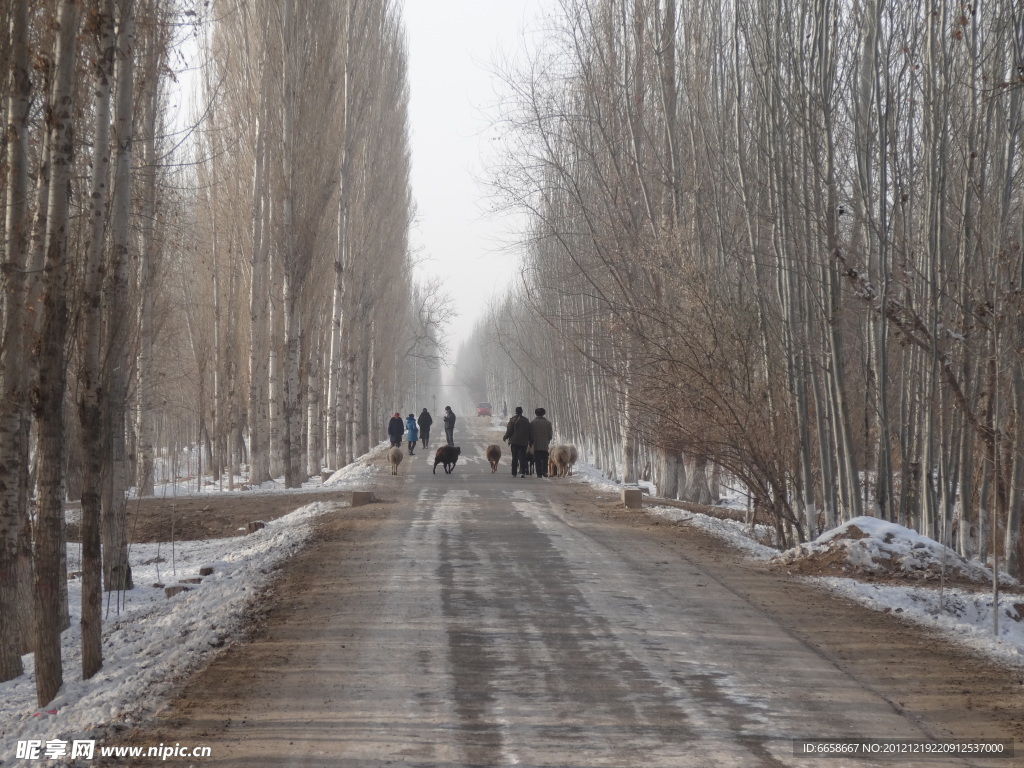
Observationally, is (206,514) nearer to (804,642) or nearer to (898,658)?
(804,642)

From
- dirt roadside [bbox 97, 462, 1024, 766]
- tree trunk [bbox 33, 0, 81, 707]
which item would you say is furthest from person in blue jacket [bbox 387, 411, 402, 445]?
tree trunk [bbox 33, 0, 81, 707]

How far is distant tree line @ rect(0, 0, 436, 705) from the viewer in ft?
25.9

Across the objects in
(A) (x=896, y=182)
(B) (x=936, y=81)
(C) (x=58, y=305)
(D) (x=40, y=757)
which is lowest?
(D) (x=40, y=757)

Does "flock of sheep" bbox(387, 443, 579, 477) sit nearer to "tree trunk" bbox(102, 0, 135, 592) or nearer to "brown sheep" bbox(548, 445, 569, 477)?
"brown sheep" bbox(548, 445, 569, 477)

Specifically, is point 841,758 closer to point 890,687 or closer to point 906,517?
point 890,687

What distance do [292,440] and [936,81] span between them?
15.8m

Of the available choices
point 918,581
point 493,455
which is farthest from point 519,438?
point 918,581

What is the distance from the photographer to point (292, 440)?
2314 cm

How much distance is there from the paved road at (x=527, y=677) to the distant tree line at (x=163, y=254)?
2.56 m

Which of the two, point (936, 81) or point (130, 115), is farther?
point (936, 81)

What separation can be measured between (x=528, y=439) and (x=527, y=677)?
17849 mm

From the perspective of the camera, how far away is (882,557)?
1024cm

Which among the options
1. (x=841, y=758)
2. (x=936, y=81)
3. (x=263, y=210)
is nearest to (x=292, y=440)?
(x=263, y=210)

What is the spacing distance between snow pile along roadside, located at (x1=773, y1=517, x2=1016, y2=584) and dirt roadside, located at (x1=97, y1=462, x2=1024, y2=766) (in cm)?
56
